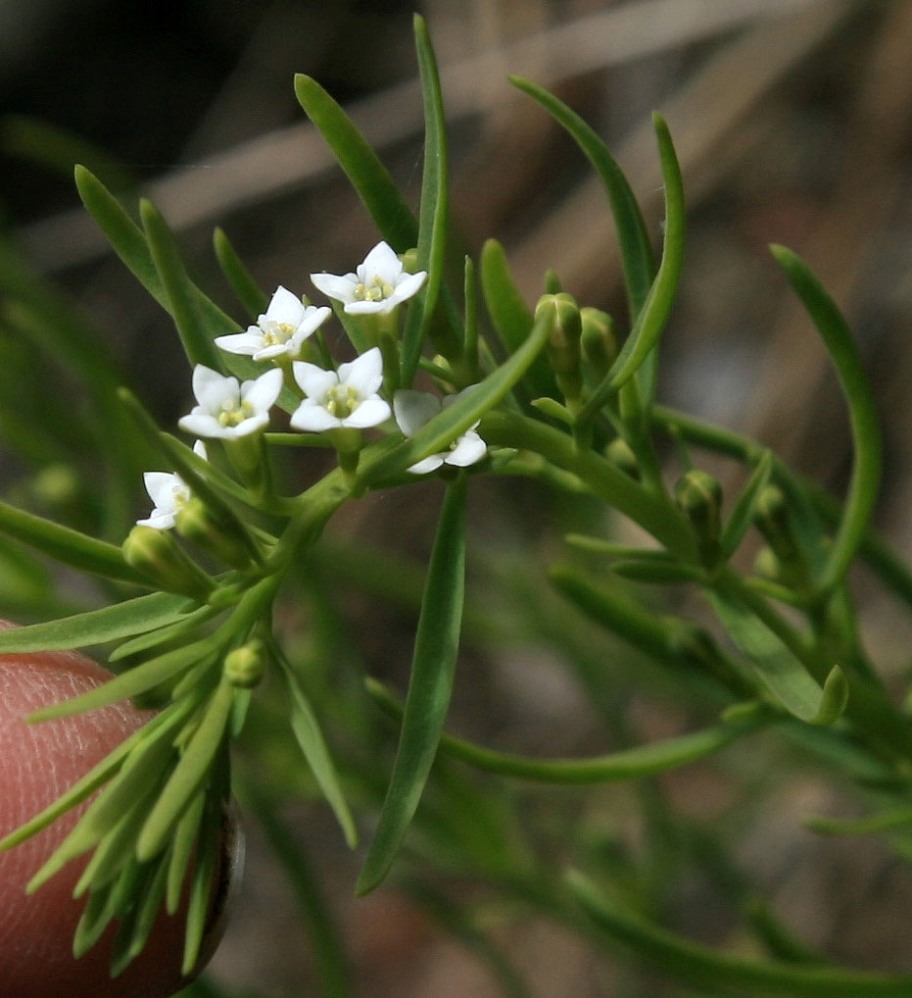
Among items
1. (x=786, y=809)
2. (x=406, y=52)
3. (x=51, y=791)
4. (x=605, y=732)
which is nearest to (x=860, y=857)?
(x=786, y=809)

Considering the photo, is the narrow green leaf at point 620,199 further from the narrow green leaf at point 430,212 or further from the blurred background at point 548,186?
the blurred background at point 548,186

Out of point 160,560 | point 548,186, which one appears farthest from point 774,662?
point 548,186

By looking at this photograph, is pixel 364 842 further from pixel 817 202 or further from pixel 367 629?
pixel 817 202

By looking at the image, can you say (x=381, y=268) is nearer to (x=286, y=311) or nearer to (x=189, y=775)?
(x=286, y=311)

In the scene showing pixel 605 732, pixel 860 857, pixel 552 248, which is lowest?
pixel 860 857

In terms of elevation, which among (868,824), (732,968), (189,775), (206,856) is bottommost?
(732,968)

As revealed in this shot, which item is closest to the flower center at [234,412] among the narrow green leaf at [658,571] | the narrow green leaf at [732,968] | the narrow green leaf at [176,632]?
the narrow green leaf at [176,632]

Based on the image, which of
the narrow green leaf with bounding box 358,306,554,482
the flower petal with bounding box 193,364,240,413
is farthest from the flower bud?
the flower petal with bounding box 193,364,240,413
